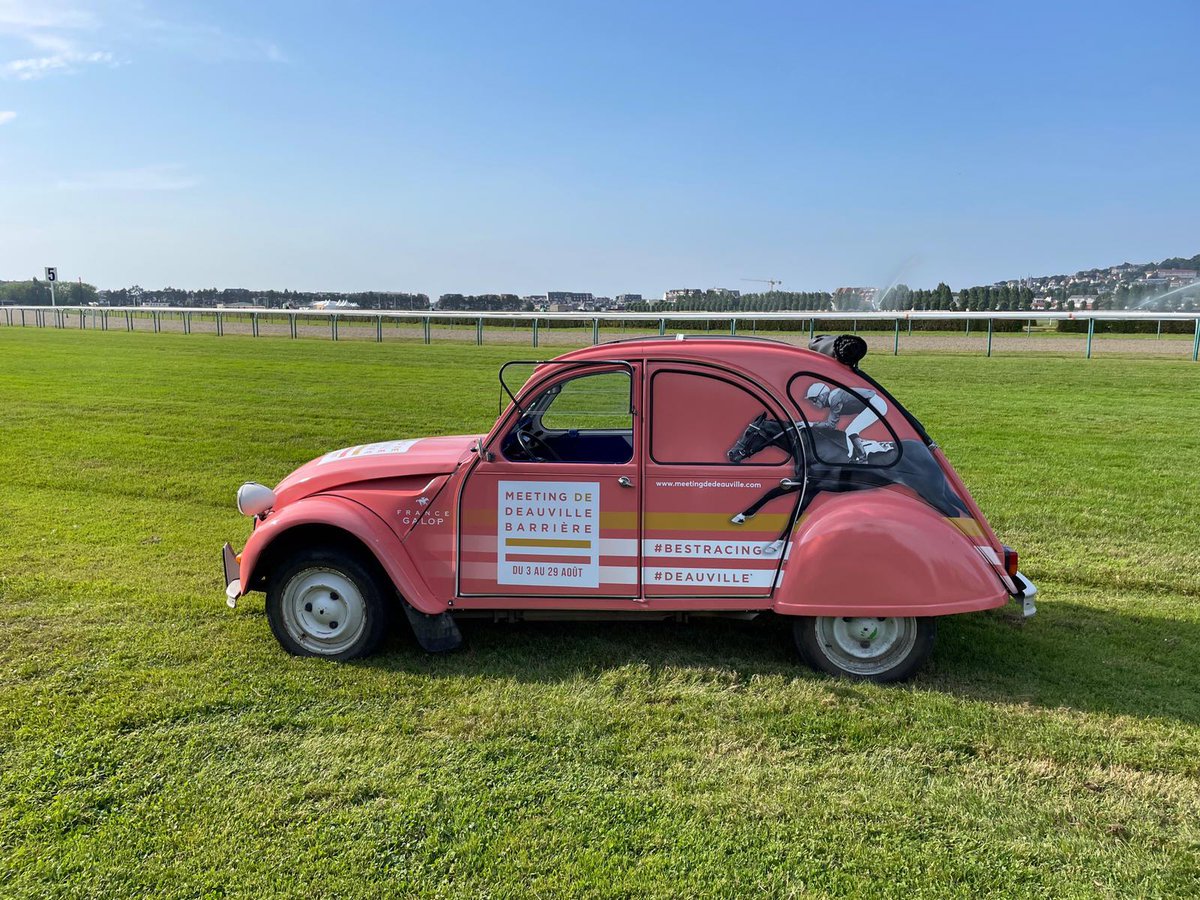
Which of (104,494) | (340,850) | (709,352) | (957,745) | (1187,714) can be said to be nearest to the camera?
(340,850)

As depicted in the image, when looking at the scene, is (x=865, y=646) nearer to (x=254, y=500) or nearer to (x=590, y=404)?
(x=590, y=404)

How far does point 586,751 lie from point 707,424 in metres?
1.89

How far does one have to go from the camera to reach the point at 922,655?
4.44m

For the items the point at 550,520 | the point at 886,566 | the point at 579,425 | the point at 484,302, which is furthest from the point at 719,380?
the point at 484,302

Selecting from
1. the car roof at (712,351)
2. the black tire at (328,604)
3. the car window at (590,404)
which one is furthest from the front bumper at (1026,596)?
the black tire at (328,604)

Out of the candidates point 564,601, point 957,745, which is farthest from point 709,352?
point 957,745

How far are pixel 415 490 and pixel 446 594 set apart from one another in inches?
25.4

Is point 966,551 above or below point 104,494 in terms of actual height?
above

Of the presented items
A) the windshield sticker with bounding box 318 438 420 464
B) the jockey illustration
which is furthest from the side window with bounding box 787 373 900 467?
the windshield sticker with bounding box 318 438 420 464

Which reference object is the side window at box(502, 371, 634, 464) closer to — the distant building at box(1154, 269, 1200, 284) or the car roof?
the car roof

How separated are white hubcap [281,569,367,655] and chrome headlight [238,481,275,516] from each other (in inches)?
23.2

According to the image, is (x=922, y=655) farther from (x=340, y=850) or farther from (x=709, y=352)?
(x=340, y=850)

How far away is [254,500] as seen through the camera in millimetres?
4938

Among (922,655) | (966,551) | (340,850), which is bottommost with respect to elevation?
(340,850)
